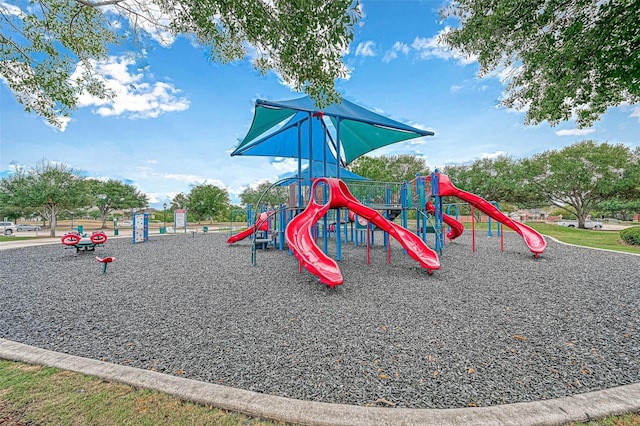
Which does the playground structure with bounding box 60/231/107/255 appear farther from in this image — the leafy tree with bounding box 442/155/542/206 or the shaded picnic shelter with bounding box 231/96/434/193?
the leafy tree with bounding box 442/155/542/206

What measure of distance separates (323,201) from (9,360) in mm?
6940

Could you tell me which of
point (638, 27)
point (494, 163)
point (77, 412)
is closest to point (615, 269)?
point (638, 27)

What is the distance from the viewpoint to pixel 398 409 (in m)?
2.02

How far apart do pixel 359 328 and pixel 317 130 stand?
12.0m

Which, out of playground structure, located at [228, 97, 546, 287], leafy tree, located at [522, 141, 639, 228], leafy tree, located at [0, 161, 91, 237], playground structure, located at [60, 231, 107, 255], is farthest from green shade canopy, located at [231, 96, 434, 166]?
leafy tree, located at [522, 141, 639, 228]

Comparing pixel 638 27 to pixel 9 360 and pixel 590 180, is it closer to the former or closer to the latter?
pixel 9 360

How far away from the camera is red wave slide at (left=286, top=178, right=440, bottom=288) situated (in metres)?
5.54

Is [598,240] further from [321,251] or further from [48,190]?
[48,190]

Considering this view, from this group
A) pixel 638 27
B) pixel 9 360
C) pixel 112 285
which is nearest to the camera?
pixel 9 360

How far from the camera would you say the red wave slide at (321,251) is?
5.54 meters

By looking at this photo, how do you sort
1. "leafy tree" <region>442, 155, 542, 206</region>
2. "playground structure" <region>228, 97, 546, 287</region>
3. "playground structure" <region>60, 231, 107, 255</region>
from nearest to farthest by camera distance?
"playground structure" <region>228, 97, 546, 287</region> < "playground structure" <region>60, 231, 107, 255</region> < "leafy tree" <region>442, 155, 542, 206</region>

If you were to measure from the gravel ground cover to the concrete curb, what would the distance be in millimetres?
232

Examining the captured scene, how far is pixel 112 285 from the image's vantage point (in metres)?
5.96

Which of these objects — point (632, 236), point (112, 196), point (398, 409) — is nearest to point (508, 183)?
point (632, 236)
